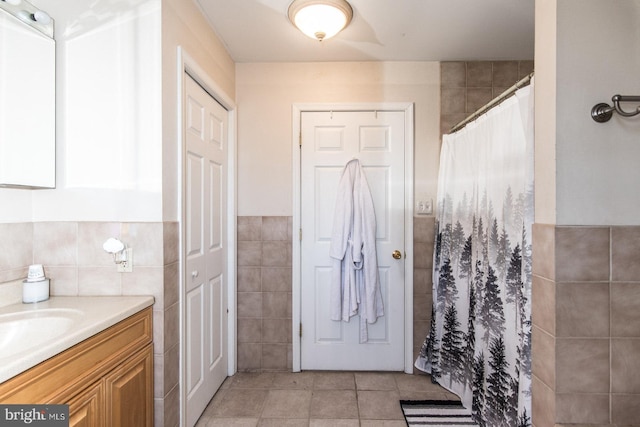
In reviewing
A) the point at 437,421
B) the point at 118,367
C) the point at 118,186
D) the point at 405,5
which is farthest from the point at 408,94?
the point at 118,367

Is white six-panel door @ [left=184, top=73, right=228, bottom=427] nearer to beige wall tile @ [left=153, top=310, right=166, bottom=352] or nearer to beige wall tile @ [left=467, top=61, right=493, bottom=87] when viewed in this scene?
beige wall tile @ [left=153, top=310, right=166, bottom=352]

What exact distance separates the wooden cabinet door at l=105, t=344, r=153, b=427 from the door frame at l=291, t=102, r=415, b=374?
1.18m

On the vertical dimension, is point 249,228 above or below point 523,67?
below

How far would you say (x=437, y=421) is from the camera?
1871 mm

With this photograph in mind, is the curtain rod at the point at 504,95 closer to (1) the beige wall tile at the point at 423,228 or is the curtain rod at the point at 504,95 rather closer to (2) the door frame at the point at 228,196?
(1) the beige wall tile at the point at 423,228

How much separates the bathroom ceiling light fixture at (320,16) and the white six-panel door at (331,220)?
692 millimetres

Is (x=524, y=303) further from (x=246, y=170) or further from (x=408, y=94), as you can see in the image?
(x=246, y=170)

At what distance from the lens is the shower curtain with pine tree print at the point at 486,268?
4.55ft

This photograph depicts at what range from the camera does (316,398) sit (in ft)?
6.93

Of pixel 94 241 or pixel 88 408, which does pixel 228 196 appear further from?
pixel 88 408

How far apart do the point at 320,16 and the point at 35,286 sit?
189 centimetres

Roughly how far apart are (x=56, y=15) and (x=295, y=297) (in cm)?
211

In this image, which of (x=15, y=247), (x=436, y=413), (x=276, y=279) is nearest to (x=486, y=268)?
(x=436, y=413)

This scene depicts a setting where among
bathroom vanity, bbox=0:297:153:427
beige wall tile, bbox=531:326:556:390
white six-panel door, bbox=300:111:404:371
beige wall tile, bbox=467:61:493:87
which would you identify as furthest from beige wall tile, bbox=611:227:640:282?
bathroom vanity, bbox=0:297:153:427
